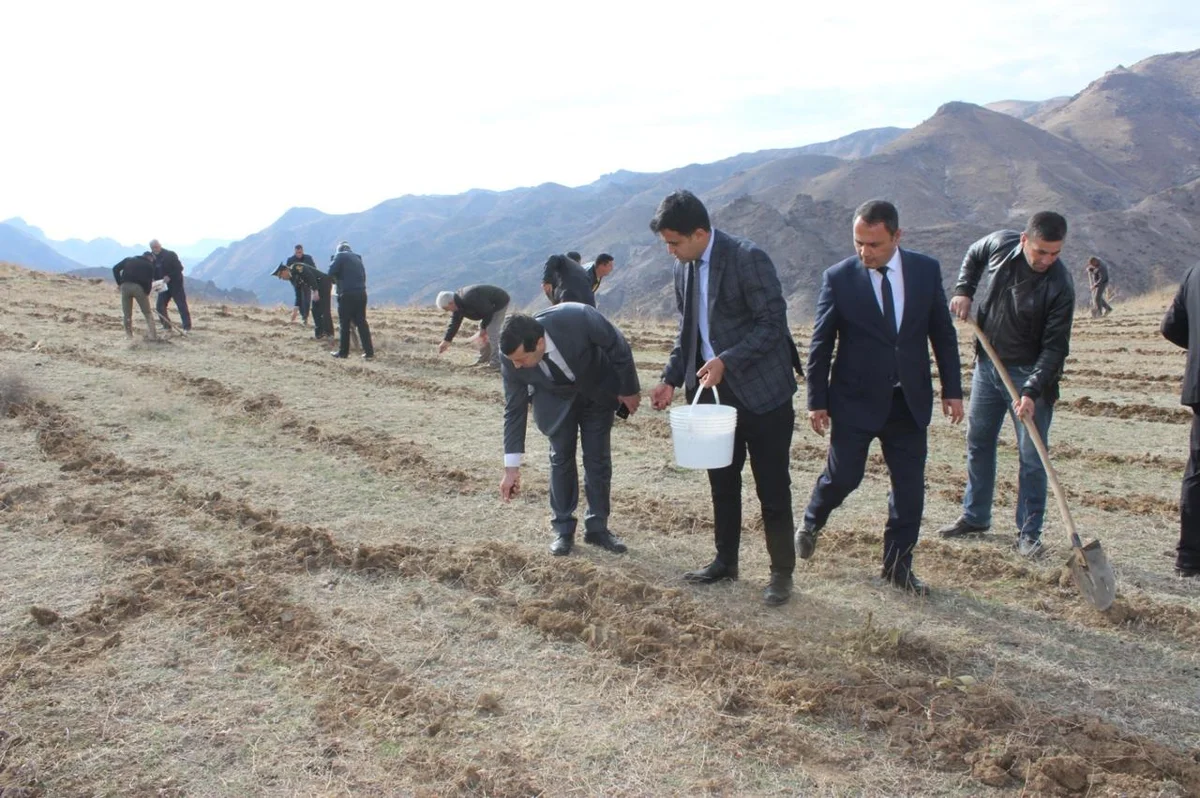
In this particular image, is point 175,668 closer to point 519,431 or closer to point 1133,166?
point 519,431

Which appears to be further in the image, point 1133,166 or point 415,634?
point 1133,166

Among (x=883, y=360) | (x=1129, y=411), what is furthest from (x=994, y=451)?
(x=1129, y=411)

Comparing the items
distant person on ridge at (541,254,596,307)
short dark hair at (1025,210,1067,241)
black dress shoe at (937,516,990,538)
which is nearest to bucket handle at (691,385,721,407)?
short dark hair at (1025,210,1067,241)

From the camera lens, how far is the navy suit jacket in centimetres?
365

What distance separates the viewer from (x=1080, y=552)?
3.64 metres

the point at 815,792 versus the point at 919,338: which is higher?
the point at 919,338

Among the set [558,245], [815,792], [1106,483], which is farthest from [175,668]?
[558,245]

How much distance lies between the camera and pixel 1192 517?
4.19 metres

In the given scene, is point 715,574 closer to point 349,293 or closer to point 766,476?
point 766,476

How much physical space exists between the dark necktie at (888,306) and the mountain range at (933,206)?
3438cm

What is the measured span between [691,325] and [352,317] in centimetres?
880

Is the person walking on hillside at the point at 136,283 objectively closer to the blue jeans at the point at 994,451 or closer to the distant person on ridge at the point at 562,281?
the distant person on ridge at the point at 562,281

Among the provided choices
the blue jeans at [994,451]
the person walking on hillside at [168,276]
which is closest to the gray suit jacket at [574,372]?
the blue jeans at [994,451]

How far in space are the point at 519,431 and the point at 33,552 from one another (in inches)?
110
